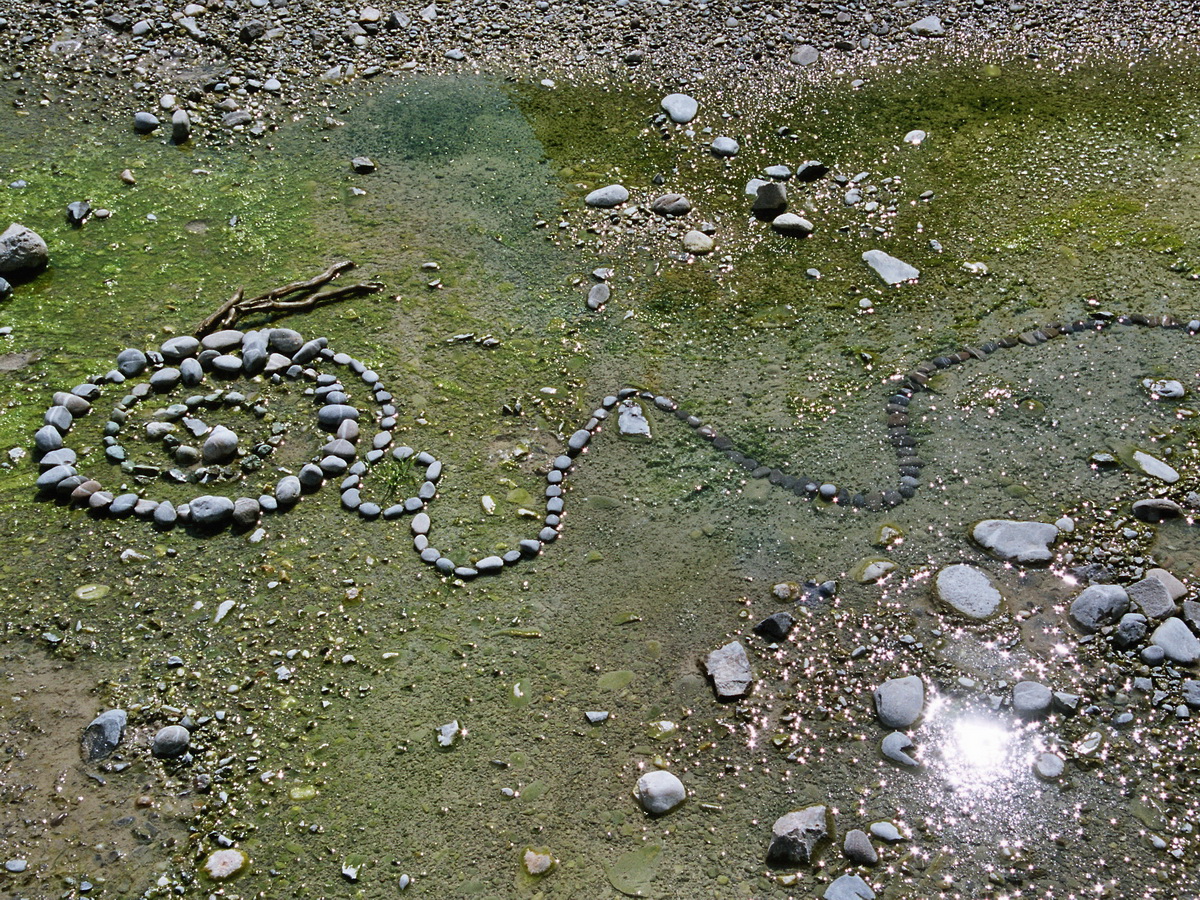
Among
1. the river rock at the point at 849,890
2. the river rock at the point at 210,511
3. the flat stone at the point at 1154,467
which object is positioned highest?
the flat stone at the point at 1154,467

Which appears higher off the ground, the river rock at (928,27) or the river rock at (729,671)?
the river rock at (928,27)

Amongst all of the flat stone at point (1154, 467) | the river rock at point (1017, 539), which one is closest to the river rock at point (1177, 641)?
the river rock at point (1017, 539)

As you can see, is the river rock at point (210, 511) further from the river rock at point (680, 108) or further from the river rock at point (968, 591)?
the river rock at point (680, 108)

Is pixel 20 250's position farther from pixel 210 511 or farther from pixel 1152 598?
pixel 1152 598

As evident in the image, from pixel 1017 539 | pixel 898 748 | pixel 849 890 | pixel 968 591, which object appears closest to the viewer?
pixel 849 890

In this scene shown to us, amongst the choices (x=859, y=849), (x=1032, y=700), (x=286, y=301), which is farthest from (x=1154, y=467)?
(x=286, y=301)

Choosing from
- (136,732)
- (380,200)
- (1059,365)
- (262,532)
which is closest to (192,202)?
(380,200)
